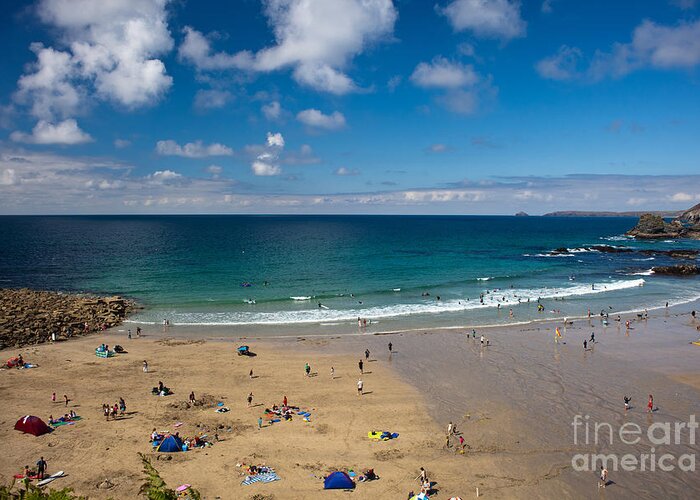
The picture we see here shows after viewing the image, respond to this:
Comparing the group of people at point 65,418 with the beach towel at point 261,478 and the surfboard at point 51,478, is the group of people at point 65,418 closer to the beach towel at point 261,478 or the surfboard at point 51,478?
the surfboard at point 51,478

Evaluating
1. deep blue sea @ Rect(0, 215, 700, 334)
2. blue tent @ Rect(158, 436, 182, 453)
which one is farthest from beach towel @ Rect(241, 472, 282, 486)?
deep blue sea @ Rect(0, 215, 700, 334)

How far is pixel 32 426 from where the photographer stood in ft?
73.2

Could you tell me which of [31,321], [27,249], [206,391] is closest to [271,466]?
[206,391]

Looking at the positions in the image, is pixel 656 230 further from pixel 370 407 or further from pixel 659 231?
pixel 370 407

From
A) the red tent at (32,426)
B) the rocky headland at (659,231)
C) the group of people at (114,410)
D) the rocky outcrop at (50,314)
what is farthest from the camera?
the rocky headland at (659,231)

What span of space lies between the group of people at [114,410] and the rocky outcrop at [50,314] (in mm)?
20000

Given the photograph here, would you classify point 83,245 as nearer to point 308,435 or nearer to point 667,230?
point 308,435

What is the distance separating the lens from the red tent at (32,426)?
2227 centimetres

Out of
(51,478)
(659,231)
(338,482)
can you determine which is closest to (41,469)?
(51,478)

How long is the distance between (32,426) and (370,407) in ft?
59.1

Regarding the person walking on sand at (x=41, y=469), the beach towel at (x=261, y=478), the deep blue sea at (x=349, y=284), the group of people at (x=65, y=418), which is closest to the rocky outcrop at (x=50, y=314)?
the deep blue sea at (x=349, y=284)

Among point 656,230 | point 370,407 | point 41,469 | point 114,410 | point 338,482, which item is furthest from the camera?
point 656,230

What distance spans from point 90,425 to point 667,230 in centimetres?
16677

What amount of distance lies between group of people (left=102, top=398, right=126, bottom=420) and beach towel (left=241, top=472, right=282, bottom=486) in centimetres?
1064
